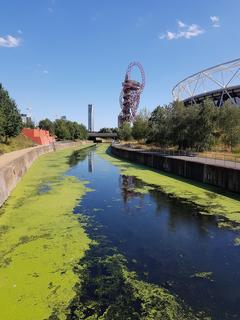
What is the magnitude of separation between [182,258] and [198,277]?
1521 mm

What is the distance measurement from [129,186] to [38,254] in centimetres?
1720

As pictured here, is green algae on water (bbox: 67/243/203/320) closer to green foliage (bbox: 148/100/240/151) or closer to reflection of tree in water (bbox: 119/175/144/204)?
reflection of tree in water (bbox: 119/175/144/204)

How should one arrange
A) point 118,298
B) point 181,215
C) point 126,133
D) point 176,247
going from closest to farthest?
point 118,298 < point 176,247 < point 181,215 < point 126,133

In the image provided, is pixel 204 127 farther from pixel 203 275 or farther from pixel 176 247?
pixel 203 275

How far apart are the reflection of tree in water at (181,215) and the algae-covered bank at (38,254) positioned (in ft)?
16.0

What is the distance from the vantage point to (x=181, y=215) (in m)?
18.4

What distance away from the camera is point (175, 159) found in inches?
1465

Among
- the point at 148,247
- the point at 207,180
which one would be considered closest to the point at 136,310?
the point at 148,247

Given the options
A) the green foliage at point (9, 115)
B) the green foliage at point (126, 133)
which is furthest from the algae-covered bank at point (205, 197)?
the green foliage at point (126, 133)

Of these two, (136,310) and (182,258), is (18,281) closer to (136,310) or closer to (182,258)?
(136,310)

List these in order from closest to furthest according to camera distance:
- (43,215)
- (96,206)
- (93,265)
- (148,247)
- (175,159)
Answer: (93,265) < (148,247) < (43,215) < (96,206) < (175,159)

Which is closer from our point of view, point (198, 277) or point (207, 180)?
point (198, 277)

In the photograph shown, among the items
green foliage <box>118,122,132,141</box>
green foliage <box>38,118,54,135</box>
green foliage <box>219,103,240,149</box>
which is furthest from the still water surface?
green foliage <box>38,118,54,135</box>

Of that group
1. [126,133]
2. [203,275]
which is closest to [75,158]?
[126,133]
